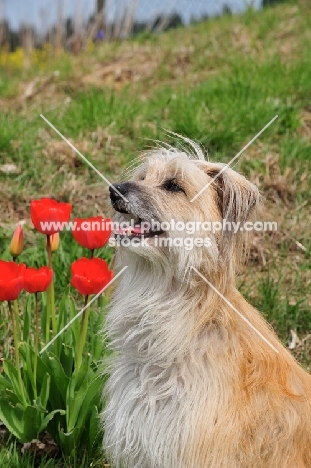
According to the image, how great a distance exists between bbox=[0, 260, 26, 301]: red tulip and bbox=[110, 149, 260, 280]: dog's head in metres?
0.45

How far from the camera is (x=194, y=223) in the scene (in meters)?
Result: 2.67

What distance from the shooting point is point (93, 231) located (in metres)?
2.92

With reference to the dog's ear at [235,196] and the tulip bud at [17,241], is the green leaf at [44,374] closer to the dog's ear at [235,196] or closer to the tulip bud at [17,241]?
the tulip bud at [17,241]

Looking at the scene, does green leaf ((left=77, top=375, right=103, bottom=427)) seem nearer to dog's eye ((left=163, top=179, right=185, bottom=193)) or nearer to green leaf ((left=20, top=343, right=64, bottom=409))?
green leaf ((left=20, top=343, right=64, bottom=409))

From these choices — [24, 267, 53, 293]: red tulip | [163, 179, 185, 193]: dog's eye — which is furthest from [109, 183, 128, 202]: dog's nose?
[24, 267, 53, 293]: red tulip

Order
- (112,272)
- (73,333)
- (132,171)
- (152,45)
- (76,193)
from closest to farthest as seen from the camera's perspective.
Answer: (112,272) < (132,171) < (73,333) < (76,193) < (152,45)

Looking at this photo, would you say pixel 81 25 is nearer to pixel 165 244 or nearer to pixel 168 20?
pixel 168 20

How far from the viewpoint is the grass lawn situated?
4.68 metres

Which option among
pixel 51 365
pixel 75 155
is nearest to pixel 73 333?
pixel 51 365

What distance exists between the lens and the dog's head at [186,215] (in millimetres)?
2631

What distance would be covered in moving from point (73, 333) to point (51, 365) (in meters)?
0.24

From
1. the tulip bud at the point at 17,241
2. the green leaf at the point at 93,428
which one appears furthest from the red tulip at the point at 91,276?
the green leaf at the point at 93,428

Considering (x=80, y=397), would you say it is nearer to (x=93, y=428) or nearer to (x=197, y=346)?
(x=93, y=428)

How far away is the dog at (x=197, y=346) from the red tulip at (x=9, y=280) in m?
0.42
